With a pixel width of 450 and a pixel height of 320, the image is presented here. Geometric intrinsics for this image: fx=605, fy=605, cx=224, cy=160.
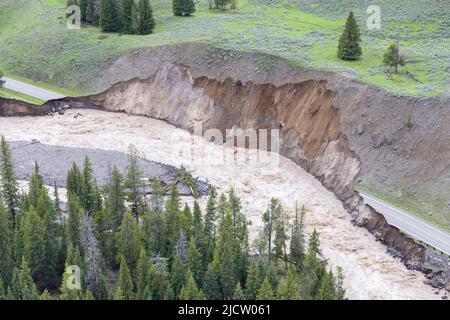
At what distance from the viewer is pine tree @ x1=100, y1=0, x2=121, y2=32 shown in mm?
91688

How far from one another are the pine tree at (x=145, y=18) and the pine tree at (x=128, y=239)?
160 ft

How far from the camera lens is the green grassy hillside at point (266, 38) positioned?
232 feet

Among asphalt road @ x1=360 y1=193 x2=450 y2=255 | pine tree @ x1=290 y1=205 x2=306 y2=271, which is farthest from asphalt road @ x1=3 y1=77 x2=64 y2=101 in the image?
asphalt road @ x1=360 y1=193 x2=450 y2=255

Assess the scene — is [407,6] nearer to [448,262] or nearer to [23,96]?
[448,262]

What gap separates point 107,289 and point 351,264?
20.2 meters

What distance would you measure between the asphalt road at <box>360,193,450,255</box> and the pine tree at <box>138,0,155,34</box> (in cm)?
4645

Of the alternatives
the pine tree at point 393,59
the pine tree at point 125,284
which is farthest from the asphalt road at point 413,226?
the pine tree at point 125,284

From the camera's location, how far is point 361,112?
64.1 m

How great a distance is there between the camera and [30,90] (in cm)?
8475

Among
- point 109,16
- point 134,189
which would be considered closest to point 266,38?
point 109,16

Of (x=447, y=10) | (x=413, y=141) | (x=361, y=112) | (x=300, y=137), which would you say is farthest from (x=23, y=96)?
(x=447, y=10)

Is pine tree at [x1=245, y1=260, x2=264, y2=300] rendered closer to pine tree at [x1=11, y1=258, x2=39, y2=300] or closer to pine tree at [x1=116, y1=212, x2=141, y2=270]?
pine tree at [x1=116, y1=212, x2=141, y2=270]

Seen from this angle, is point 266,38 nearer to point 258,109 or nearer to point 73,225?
point 258,109

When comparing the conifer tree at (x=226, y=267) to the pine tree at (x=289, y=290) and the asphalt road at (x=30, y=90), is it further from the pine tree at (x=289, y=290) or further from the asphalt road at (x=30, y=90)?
the asphalt road at (x=30, y=90)
